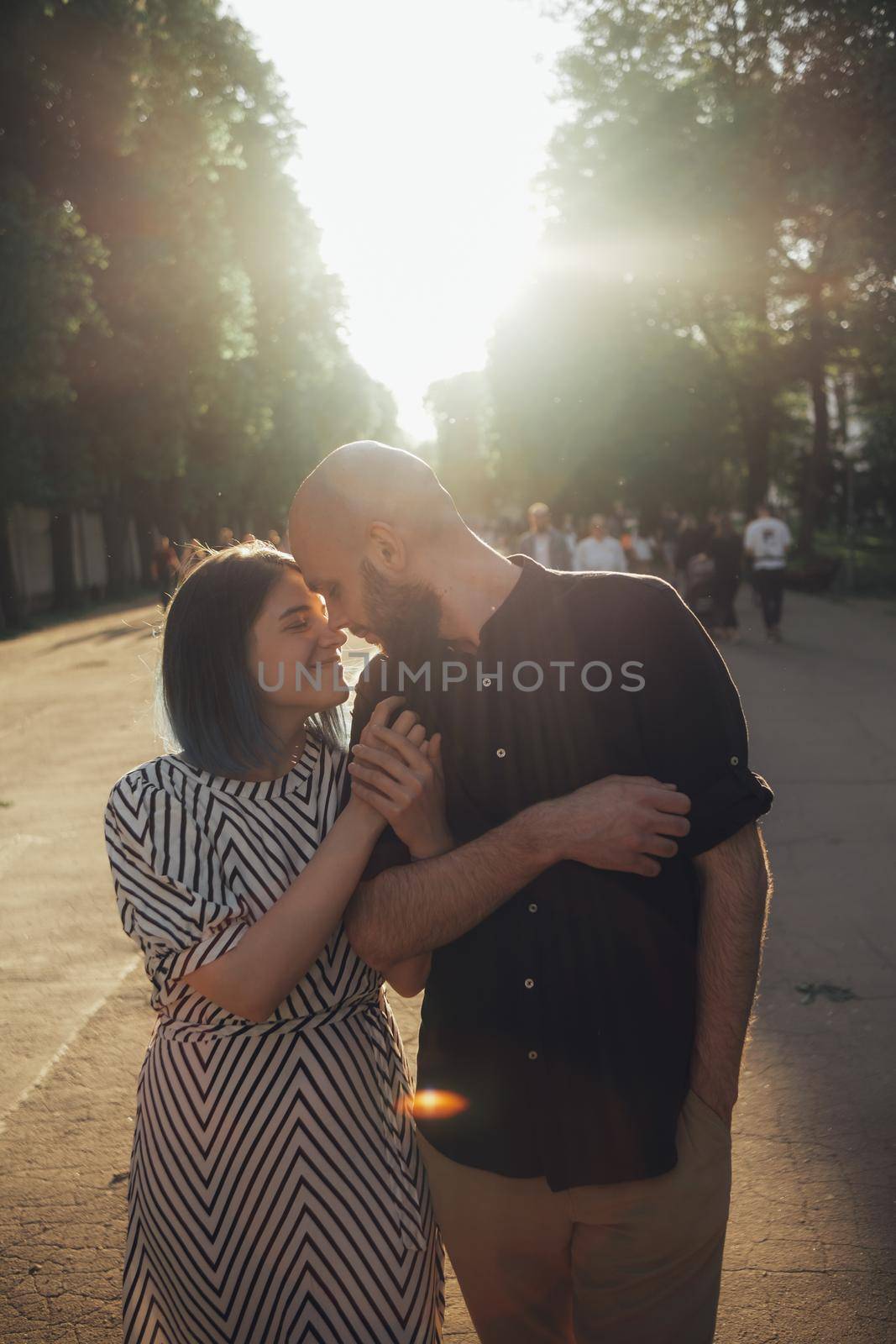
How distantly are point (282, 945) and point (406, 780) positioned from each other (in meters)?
0.33

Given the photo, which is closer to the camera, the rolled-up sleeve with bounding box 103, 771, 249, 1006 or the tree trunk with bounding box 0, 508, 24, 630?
the rolled-up sleeve with bounding box 103, 771, 249, 1006

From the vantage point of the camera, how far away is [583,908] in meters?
2.02

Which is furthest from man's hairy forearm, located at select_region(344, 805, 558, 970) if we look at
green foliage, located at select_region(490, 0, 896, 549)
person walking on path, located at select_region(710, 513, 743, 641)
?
green foliage, located at select_region(490, 0, 896, 549)

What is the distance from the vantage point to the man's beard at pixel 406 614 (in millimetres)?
2139

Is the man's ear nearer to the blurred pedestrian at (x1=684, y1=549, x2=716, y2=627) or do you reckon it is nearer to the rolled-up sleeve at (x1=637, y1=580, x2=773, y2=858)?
the rolled-up sleeve at (x1=637, y1=580, x2=773, y2=858)

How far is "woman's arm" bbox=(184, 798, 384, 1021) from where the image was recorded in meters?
1.99

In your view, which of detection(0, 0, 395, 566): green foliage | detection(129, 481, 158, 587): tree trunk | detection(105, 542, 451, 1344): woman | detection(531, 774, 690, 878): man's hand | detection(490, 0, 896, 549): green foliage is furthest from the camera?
detection(129, 481, 158, 587): tree trunk

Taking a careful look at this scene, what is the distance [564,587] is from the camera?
2.12 meters

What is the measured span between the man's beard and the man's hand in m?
0.36

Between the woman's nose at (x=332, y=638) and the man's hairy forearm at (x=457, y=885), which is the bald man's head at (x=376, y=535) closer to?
the woman's nose at (x=332, y=638)

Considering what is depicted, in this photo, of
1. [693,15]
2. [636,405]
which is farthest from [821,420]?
[693,15]

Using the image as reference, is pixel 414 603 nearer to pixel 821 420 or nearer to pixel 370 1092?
pixel 370 1092

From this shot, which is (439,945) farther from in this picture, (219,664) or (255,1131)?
(219,664)

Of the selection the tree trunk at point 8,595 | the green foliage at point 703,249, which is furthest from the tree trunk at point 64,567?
the green foliage at point 703,249
